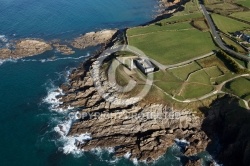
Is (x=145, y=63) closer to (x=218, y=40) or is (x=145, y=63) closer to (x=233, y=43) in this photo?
(x=218, y=40)

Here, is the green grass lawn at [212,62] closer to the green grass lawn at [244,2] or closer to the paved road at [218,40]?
the paved road at [218,40]

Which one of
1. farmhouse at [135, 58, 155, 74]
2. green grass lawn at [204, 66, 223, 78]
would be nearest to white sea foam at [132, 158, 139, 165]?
farmhouse at [135, 58, 155, 74]

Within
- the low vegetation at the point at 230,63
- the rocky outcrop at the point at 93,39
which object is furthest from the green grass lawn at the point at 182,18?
the low vegetation at the point at 230,63

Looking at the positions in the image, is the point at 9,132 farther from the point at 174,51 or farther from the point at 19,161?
the point at 174,51

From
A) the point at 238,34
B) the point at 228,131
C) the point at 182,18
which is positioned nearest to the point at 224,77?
the point at 228,131

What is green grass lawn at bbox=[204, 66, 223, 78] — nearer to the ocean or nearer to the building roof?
the building roof
